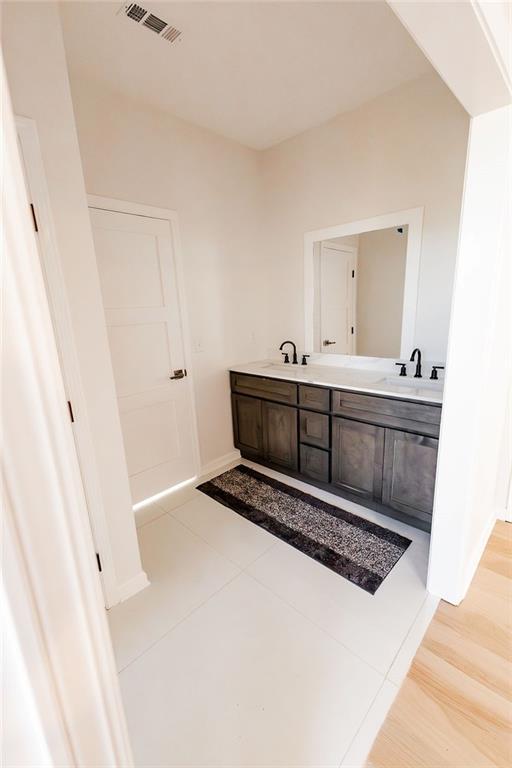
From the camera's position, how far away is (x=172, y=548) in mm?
2174

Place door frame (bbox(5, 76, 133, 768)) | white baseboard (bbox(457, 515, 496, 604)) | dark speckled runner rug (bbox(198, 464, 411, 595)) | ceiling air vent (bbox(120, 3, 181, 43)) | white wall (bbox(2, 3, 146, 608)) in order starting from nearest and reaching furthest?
1. door frame (bbox(5, 76, 133, 768))
2. white wall (bbox(2, 3, 146, 608))
3. ceiling air vent (bbox(120, 3, 181, 43))
4. white baseboard (bbox(457, 515, 496, 604))
5. dark speckled runner rug (bbox(198, 464, 411, 595))

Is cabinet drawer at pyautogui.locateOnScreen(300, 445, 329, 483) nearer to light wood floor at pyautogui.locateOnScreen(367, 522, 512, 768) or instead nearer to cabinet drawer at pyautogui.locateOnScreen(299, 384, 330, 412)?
cabinet drawer at pyautogui.locateOnScreen(299, 384, 330, 412)

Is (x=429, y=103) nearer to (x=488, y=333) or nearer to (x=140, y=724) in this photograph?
(x=488, y=333)

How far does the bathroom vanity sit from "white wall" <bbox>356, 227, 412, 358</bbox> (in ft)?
0.86

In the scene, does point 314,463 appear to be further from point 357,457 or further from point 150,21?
point 150,21

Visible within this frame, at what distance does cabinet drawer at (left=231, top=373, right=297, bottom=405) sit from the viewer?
2.68 m

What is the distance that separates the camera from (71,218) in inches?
57.2

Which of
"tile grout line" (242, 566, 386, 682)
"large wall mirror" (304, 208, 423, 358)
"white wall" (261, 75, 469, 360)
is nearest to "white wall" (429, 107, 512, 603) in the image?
"tile grout line" (242, 566, 386, 682)

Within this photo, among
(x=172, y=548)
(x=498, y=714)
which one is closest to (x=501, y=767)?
(x=498, y=714)

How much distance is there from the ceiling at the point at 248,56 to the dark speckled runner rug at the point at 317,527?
110 inches

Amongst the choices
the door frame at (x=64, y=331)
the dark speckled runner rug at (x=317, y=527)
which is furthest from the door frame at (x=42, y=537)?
the dark speckled runner rug at (x=317, y=527)

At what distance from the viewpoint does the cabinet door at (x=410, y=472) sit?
2.04 metres

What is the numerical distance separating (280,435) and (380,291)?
138 cm

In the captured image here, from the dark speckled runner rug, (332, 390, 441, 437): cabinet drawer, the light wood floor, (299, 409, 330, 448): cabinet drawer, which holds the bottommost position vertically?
the light wood floor
